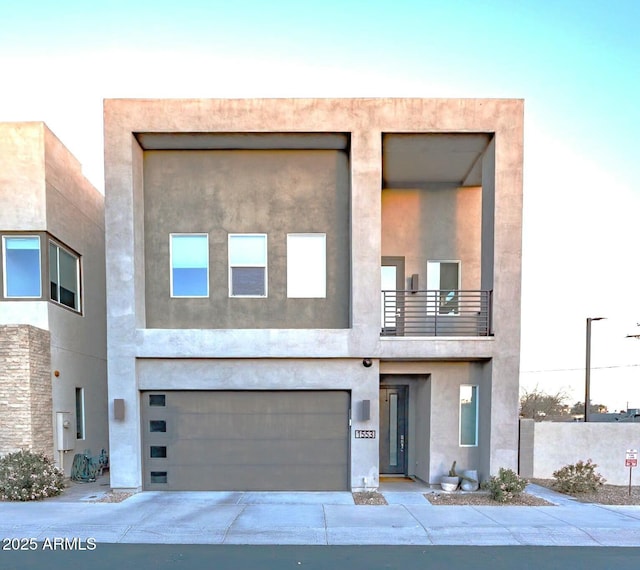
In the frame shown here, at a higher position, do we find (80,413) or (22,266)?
(22,266)

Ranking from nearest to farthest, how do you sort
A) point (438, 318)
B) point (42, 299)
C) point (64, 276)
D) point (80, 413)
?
1. point (42, 299)
2. point (438, 318)
3. point (64, 276)
4. point (80, 413)

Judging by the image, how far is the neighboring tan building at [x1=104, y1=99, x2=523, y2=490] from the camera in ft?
27.8

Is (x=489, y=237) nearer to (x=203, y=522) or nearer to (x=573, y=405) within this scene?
(x=203, y=522)

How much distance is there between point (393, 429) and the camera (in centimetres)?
1007

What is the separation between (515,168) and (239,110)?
5.90m

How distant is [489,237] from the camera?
8719 millimetres

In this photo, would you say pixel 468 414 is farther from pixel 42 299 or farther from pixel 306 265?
pixel 42 299

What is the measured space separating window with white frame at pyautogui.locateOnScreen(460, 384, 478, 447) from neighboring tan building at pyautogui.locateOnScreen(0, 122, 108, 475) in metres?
9.30

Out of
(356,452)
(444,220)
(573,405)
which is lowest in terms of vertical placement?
(573,405)

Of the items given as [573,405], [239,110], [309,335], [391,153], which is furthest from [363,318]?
[573,405]

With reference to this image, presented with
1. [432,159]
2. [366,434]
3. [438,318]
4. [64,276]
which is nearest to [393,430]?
[366,434]

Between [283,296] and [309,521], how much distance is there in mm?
4362

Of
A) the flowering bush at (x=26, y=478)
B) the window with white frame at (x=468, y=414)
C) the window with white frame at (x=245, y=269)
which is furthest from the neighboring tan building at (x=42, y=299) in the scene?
the window with white frame at (x=468, y=414)

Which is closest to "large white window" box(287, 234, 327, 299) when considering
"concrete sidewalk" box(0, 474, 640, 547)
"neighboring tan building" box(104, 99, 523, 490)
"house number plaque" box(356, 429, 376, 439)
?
"neighboring tan building" box(104, 99, 523, 490)
